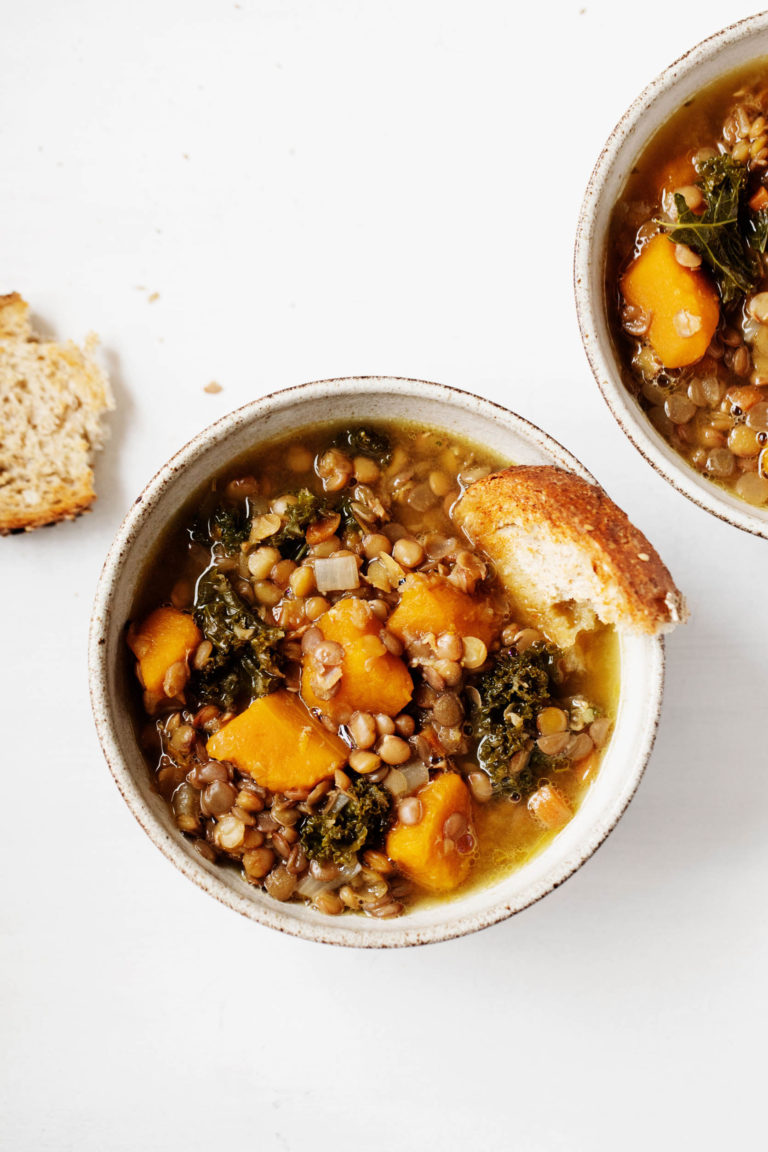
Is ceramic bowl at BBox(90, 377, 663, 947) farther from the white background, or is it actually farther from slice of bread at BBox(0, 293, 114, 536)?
slice of bread at BBox(0, 293, 114, 536)

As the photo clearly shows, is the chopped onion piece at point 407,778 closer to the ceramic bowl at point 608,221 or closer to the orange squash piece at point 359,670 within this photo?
the orange squash piece at point 359,670

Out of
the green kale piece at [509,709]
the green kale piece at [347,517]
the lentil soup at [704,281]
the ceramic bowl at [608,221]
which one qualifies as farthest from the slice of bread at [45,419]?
the lentil soup at [704,281]

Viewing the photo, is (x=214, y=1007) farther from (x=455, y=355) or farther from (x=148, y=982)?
(x=455, y=355)

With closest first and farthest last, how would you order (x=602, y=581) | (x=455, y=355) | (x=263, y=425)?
1. (x=602, y=581)
2. (x=263, y=425)
3. (x=455, y=355)

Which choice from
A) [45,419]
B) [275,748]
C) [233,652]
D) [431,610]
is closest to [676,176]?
[431,610]

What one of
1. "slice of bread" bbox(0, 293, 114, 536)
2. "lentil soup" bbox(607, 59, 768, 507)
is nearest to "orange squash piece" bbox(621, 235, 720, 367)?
"lentil soup" bbox(607, 59, 768, 507)

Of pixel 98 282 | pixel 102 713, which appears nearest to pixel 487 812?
pixel 102 713
